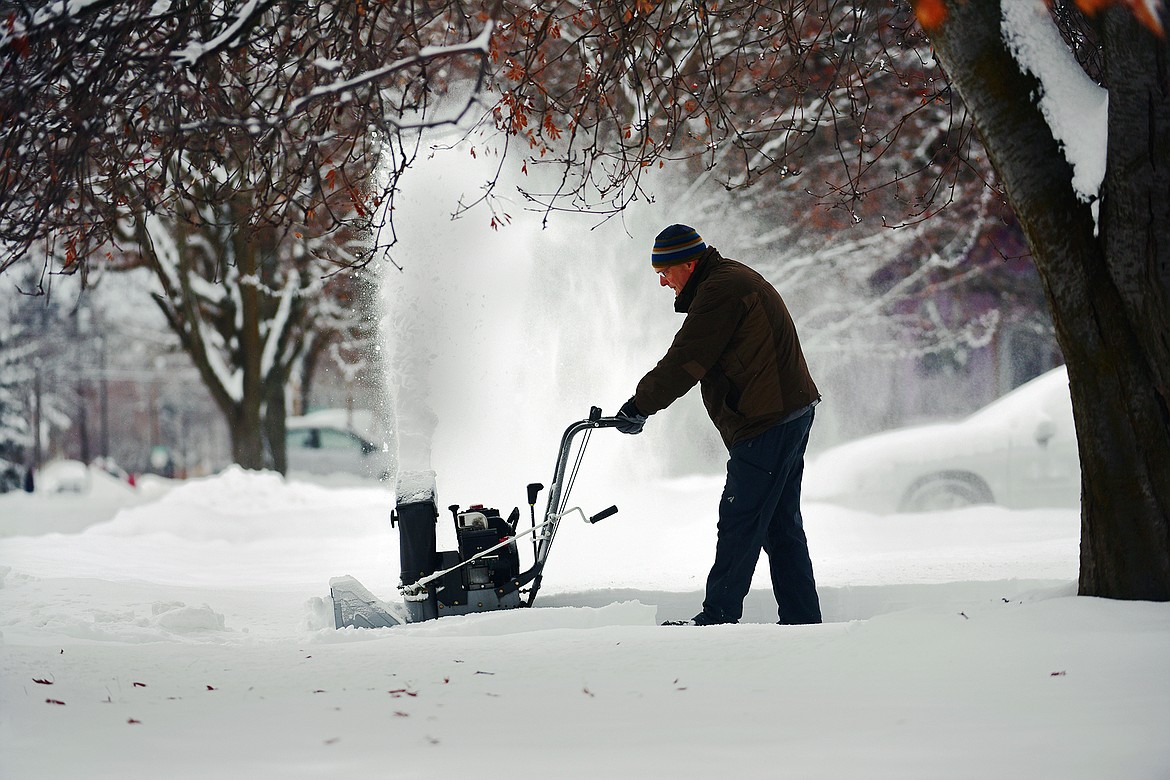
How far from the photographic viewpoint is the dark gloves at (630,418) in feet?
17.0

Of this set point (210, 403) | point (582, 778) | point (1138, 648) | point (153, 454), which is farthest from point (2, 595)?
point (210, 403)

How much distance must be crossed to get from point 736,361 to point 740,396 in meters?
0.15

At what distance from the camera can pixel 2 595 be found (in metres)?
6.55

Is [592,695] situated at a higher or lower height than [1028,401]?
lower

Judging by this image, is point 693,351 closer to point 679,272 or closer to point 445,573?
point 679,272

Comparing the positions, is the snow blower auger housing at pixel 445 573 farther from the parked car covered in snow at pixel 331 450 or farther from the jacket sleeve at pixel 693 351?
the parked car covered in snow at pixel 331 450

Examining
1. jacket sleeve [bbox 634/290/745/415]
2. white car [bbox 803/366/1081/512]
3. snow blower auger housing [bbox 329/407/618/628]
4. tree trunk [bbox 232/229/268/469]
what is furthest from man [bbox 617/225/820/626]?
tree trunk [bbox 232/229/268/469]

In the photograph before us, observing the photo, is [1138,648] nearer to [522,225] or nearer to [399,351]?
[399,351]

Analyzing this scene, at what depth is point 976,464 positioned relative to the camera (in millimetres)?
10336

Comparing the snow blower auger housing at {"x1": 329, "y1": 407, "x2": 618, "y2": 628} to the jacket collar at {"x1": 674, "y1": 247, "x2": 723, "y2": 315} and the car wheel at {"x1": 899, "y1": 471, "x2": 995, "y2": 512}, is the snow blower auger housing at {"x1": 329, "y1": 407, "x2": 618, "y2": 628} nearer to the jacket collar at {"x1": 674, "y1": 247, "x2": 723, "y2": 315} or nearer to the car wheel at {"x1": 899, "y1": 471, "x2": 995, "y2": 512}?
the jacket collar at {"x1": 674, "y1": 247, "x2": 723, "y2": 315}

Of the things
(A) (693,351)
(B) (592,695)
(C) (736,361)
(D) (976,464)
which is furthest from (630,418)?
(D) (976,464)

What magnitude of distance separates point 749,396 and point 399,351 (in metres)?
5.44

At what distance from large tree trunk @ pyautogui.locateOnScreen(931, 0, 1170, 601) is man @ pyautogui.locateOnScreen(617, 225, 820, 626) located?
3.75 ft

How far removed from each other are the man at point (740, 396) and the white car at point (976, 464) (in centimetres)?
545
